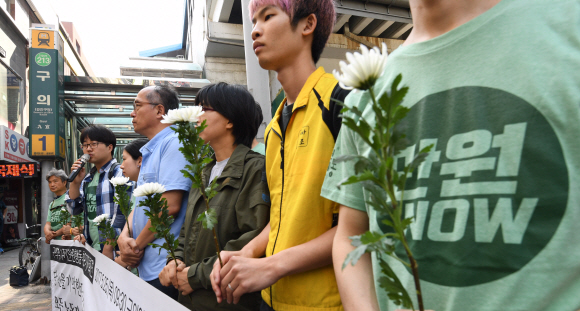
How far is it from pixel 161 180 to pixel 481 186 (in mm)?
2205

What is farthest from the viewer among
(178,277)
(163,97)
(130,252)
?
(163,97)

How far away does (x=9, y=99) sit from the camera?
13.8 m

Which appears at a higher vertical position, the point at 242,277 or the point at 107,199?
the point at 107,199

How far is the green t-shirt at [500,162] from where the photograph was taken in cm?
62

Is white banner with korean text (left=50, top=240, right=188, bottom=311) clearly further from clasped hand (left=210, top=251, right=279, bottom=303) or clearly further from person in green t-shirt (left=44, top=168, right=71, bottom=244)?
person in green t-shirt (left=44, top=168, right=71, bottom=244)

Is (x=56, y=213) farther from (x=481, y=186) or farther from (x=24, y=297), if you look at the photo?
(x=481, y=186)

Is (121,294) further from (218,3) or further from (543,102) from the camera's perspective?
(218,3)

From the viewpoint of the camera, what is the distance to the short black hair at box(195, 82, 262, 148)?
7.38 feet

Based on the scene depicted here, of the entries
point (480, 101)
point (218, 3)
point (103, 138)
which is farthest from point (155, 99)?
point (218, 3)

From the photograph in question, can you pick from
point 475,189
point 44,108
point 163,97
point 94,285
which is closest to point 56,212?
point 44,108

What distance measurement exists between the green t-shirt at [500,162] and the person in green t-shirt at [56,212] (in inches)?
226

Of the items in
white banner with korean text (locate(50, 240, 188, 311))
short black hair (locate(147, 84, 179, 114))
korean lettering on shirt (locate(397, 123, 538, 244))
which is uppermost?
short black hair (locate(147, 84, 179, 114))

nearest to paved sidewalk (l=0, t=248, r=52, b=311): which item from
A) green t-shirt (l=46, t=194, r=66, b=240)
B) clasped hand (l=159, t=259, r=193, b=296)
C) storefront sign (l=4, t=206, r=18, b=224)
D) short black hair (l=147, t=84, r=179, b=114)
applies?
green t-shirt (l=46, t=194, r=66, b=240)

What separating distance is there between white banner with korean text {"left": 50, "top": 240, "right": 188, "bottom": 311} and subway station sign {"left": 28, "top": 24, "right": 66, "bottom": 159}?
4.81 meters
